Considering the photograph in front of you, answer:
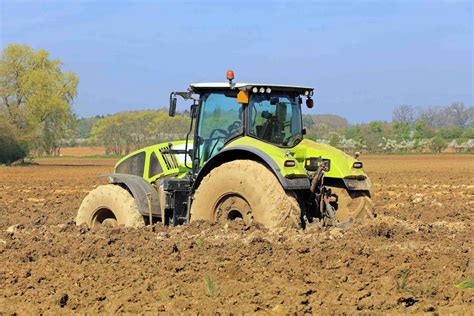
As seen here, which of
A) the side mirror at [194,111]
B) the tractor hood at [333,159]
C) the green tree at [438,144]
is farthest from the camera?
the green tree at [438,144]

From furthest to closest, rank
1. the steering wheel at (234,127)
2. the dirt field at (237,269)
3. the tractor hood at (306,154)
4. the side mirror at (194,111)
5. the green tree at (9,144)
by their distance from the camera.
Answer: the green tree at (9,144) < the side mirror at (194,111) < the steering wheel at (234,127) < the tractor hood at (306,154) < the dirt field at (237,269)

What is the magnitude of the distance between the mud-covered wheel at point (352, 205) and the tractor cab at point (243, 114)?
1.00 m

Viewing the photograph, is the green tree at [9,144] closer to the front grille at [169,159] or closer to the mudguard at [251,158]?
the front grille at [169,159]

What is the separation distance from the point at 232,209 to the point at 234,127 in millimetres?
1246

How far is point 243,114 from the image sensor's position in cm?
Result: 922

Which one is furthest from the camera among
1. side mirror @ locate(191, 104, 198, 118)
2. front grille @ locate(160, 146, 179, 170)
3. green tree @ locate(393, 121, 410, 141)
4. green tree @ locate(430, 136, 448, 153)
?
green tree @ locate(393, 121, 410, 141)

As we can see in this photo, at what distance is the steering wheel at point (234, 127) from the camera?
934 centimetres

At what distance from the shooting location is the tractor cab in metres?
9.20

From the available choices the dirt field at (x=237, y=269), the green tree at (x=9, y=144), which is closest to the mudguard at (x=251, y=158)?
the dirt field at (x=237, y=269)

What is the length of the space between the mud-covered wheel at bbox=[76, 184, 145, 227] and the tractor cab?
1254mm

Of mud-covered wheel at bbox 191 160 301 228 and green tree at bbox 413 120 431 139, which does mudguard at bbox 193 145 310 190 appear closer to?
mud-covered wheel at bbox 191 160 301 228

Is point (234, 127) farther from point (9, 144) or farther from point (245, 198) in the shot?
point (9, 144)

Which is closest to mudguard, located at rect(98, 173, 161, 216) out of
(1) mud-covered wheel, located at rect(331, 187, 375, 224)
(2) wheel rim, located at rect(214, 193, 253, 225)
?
(2) wheel rim, located at rect(214, 193, 253, 225)

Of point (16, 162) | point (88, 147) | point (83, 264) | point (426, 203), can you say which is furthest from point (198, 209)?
point (88, 147)
